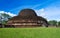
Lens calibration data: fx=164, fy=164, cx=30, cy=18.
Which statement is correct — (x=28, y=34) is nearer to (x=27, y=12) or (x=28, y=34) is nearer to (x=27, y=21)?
(x=27, y=21)

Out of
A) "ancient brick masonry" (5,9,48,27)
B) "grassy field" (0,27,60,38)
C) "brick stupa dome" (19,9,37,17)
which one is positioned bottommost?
"grassy field" (0,27,60,38)

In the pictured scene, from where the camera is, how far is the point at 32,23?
29750 mm

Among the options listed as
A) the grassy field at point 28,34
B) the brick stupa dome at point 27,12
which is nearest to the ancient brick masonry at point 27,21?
the brick stupa dome at point 27,12

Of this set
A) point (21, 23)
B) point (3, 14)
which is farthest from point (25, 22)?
point (3, 14)

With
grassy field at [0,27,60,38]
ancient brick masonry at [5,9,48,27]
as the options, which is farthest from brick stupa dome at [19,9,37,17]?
grassy field at [0,27,60,38]

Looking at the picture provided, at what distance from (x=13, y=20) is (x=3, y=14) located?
995cm

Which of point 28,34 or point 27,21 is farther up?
point 27,21

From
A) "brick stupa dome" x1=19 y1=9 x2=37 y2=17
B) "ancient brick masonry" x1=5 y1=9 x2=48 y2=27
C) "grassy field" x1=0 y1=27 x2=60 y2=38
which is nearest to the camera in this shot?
"grassy field" x1=0 y1=27 x2=60 y2=38

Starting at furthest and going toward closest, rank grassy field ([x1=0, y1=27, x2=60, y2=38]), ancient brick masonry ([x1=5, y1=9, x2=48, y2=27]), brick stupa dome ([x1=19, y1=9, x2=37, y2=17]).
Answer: brick stupa dome ([x1=19, y1=9, x2=37, y2=17]) → ancient brick masonry ([x1=5, y1=9, x2=48, y2=27]) → grassy field ([x1=0, y1=27, x2=60, y2=38])

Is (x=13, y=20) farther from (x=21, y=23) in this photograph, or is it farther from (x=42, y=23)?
(x=42, y=23)

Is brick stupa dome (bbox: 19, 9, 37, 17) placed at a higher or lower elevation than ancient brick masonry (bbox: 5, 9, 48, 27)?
higher

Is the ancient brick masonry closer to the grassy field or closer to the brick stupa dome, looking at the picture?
the brick stupa dome

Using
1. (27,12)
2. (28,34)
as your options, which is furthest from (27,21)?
(28,34)

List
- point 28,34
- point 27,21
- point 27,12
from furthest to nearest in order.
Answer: point 27,12, point 27,21, point 28,34
